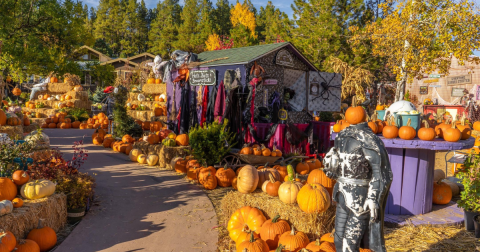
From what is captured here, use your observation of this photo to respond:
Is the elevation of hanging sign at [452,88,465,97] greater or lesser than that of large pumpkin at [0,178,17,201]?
greater

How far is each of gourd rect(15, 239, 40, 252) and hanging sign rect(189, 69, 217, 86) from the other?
7334 millimetres

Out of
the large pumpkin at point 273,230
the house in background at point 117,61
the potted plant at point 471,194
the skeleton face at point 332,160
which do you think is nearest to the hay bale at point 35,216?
the large pumpkin at point 273,230

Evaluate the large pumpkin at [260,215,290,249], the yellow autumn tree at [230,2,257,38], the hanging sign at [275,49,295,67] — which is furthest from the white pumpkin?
the yellow autumn tree at [230,2,257,38]

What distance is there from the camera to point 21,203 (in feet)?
13.5

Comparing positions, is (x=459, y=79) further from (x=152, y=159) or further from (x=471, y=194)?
(x=152, y=159)

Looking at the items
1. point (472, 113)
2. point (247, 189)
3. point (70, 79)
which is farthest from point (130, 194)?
point (472, 113)

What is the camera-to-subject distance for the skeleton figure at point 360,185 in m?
2.65

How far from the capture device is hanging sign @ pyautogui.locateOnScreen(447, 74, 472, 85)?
21.4 metres

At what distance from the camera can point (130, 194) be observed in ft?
20.3

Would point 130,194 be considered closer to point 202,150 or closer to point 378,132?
point 202,150

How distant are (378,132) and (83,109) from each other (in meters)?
19.2

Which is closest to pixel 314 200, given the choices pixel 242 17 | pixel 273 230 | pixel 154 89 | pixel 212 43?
pixel 273 230

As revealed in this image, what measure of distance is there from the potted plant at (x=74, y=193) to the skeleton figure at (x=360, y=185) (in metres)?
3.96

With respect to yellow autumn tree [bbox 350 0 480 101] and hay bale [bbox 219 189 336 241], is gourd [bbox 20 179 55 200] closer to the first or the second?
hay bale [bbox 219 189 336 241]
